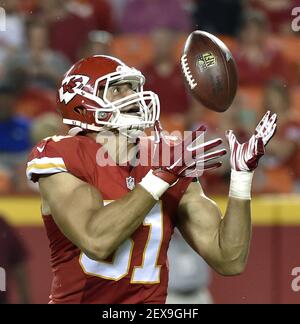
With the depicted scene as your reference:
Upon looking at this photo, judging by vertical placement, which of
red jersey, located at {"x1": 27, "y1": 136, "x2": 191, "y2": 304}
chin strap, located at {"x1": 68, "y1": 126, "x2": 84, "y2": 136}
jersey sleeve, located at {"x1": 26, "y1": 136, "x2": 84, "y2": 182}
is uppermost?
chin strap, located at {"x1": 68, "y1": 126, "x2": 84, "y2": 136}

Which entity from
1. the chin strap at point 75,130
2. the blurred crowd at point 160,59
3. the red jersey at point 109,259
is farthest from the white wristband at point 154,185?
the blurred crowd at point 160,59

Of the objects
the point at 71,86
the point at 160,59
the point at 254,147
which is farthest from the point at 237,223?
the point at 160,59

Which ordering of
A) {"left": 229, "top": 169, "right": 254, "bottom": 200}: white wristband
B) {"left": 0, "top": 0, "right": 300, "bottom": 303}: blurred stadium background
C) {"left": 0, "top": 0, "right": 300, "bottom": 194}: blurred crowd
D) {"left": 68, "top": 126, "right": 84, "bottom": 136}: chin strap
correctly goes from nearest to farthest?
{"left": 229, "top": 169, "right": 254, "bottom": 200}: white wristband, {"left": 68, "top": 126, "right": 84, "bottom": 136}: chin strap, {"left": 0, "top": 0, "right": 300, "bottom": 303}: blurred stadium background, {"left": 0, "top": 0, "right": 300, "bottom": 194}: blurred crowd

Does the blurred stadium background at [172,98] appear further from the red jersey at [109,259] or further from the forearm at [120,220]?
the forearm at [120,220]

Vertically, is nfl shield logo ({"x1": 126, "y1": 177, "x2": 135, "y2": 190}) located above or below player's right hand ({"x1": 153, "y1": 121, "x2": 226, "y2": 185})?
below

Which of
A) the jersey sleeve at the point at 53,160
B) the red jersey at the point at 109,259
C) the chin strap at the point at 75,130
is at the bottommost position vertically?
the red jersey at the point at 109,259

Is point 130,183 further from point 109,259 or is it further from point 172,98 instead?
point 172,98

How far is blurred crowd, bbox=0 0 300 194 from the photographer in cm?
582

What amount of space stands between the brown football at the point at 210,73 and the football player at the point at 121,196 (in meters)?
0.23

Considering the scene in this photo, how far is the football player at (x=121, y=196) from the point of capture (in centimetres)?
294

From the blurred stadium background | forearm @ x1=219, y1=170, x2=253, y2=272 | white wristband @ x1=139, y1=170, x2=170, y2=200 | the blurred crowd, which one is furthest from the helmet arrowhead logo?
the blurred crowd

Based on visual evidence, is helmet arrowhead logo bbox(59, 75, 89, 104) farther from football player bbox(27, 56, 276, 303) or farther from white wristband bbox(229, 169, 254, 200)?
white wristband bbox(229, 169, 254, 200)

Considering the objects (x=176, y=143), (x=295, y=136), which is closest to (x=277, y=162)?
(x=295, y=136)

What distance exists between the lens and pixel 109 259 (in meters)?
3.09
